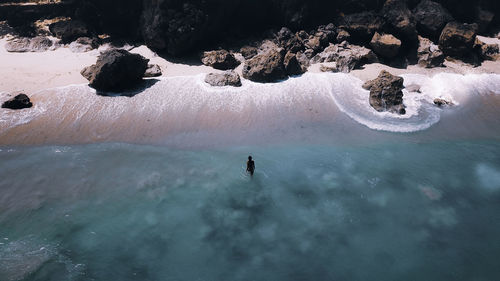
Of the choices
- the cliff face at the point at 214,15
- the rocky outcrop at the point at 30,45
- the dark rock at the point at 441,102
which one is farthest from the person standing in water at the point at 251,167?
the rocky outcrop at the point at 30,45

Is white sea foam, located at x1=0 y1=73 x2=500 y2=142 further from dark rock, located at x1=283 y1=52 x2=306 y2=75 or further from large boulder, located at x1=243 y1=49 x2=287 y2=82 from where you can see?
dark rock, located at x1=283 y1=52 x2=306 y2=75

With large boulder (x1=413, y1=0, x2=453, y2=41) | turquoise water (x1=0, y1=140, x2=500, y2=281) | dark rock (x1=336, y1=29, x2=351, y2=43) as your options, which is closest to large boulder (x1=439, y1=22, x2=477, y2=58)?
large boulder (x1=413, y1=0, x2=453, y2=41)

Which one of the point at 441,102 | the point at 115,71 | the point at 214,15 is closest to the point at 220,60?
the point at 214,15

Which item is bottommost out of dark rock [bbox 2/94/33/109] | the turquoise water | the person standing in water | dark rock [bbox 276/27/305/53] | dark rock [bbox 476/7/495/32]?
the turquoise water

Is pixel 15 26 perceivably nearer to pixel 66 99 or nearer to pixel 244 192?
pixel 66 99

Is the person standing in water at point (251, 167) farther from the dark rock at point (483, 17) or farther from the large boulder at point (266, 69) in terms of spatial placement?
the dark rock at point (483, 17)

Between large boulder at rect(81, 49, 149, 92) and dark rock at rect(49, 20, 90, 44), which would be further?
dark rock at rect(49, 20, 90, 44)

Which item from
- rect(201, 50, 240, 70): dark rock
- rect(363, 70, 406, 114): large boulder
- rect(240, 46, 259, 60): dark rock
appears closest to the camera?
rect(363, 70, 406, 114): large boulder

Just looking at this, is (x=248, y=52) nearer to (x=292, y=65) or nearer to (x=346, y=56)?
(x=292, y=65)
